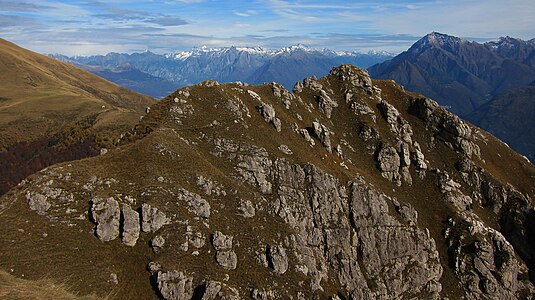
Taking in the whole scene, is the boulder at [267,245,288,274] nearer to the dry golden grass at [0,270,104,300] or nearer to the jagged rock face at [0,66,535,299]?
the jagged rock face at [0,66,535,299]

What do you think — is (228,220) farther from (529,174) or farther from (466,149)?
(529,174)

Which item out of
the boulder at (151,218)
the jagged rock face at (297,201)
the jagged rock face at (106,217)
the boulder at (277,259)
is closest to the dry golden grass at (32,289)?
the jagged rock face at (297,201)

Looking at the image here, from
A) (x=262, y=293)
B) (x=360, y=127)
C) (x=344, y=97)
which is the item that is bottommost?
(x=262, y=293)

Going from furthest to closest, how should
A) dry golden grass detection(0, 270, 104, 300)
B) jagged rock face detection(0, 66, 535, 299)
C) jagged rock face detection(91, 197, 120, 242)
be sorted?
jagged rock face detection(0, 66, 535, 299) → jagged rock face detection(91, 197, 120, 242) → dry golden grass detection(0, 270, 104, 300)

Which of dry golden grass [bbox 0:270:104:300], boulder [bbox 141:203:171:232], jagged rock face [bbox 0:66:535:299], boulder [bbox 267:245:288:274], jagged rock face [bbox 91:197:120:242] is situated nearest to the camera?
dry golden grass [bbox 0:270:104:300]

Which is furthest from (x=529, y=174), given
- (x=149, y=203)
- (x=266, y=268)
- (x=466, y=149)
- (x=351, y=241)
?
(x=149, y=203)

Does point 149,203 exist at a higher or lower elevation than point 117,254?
higher

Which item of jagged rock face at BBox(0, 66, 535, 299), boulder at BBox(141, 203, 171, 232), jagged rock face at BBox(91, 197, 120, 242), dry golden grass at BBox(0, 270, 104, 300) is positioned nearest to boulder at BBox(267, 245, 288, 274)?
jagged rock face at BBox(0, 66, 535, 299)

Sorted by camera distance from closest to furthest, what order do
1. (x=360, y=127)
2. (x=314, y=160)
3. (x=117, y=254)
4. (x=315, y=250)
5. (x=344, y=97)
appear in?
(x=117, y=254)
(x=315, y=250)
(x=314, y=160)
(x=360, y=127)
(x=344, y=97)
